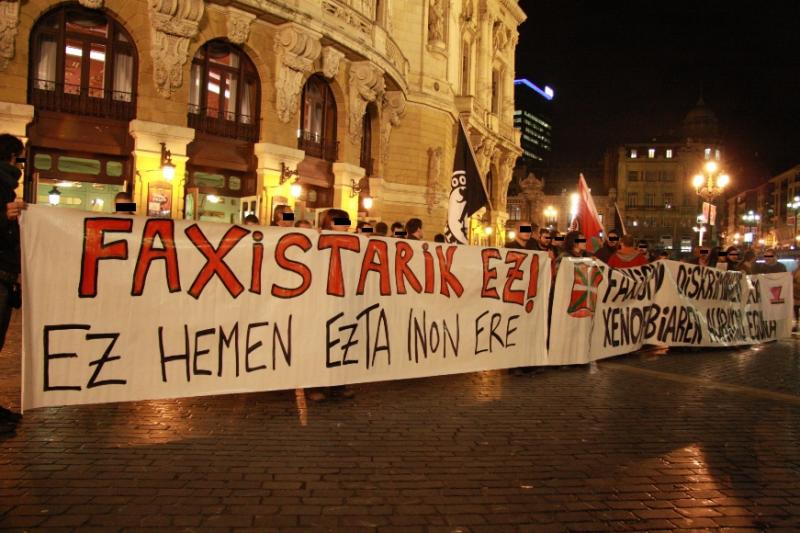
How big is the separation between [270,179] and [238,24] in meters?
4.91

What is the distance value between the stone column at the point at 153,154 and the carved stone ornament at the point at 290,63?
3686 mm

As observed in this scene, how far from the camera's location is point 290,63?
830 inches

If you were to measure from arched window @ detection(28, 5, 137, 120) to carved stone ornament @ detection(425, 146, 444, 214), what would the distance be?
15.4 meters

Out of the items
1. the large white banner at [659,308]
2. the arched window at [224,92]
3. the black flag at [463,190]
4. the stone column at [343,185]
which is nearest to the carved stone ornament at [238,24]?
the arched window at [224,92]

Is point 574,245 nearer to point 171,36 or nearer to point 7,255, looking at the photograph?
point 7,255

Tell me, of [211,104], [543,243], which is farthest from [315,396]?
[211,104]

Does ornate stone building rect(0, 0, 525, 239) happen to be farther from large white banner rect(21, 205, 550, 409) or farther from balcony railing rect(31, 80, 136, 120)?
large white banner rect(21, 205, 550, 409)

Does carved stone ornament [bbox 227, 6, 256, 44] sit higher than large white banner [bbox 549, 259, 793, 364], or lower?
higher

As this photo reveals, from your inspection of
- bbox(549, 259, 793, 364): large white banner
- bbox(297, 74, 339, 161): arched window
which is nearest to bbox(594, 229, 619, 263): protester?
bbox(549, 259, 793, 364): large white banner

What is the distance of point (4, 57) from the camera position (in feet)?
52.8

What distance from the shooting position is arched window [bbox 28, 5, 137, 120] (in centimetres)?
1727

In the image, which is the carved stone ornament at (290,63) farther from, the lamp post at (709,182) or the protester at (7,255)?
the protester at (7,255)

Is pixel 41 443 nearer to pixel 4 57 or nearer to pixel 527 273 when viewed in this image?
pixel 527 273

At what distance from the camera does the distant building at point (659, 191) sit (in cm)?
10312
